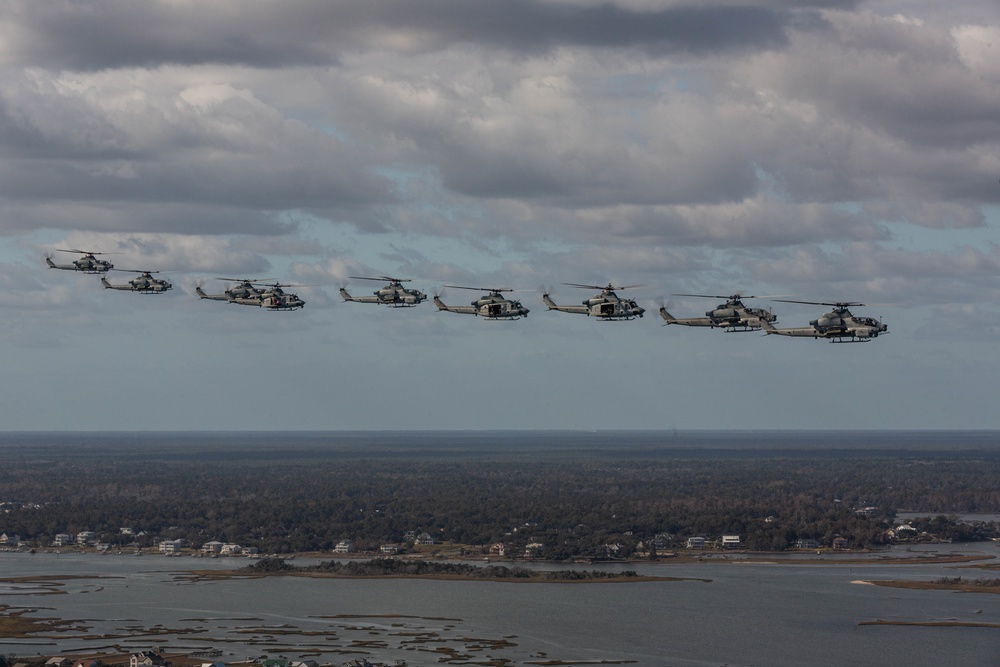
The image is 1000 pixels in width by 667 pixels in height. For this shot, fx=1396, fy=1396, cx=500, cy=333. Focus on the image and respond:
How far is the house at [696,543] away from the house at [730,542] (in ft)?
7.18

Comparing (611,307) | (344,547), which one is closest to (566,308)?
(611,307)

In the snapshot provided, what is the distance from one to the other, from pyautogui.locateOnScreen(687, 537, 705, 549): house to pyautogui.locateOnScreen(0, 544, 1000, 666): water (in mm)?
19834

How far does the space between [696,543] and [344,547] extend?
119ft

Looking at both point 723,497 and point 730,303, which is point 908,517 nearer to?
point 723,497

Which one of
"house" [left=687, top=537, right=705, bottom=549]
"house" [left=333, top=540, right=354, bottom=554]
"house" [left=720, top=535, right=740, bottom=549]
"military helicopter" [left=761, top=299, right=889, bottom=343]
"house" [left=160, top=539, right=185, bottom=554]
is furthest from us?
"house" [left=720, top=535, right=740, bottom=549]

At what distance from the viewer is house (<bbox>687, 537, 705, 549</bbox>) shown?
473ft

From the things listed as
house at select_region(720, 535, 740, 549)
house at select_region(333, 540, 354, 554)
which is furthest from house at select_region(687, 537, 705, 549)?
house at select_region(333, 540, 354, 554)

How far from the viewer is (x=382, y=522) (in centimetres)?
15888

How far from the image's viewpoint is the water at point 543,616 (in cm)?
8094

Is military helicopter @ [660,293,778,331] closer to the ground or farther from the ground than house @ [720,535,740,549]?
farther from the ground

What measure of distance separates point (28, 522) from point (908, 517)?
10779 centimetres

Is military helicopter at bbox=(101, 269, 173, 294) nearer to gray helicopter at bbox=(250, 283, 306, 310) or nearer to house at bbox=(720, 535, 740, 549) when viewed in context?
gray helicopter at bbox=(250, 283, 306, 310)

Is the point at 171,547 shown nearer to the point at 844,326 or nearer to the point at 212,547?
the point at 212,547

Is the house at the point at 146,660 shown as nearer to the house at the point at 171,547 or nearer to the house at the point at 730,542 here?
the house at the point at 171,547
